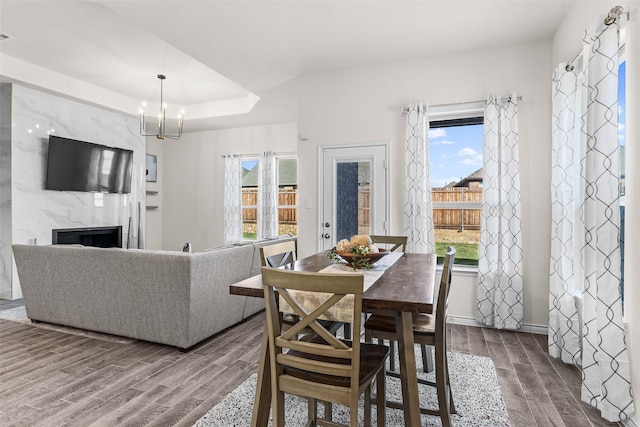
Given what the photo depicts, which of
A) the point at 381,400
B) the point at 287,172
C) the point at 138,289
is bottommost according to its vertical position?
the point at 381,400

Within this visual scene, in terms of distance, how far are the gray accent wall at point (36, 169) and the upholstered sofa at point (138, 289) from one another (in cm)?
144

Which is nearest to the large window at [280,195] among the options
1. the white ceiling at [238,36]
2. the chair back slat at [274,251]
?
the white ceiling at [238,36]

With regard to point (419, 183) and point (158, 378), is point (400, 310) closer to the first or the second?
point (158, 378)

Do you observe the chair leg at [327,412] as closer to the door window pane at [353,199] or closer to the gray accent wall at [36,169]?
the door window pane at [353,199]

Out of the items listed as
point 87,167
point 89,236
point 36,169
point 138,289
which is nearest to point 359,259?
point 138,289

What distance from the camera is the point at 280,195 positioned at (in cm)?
672

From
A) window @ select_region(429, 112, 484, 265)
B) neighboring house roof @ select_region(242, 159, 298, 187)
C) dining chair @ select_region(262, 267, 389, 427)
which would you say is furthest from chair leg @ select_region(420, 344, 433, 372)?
neighboring house roof @ select_region(242, 159, 298, 187)

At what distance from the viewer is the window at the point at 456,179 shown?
13.8 ft

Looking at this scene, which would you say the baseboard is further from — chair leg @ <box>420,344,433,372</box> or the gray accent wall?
the gray accent wall

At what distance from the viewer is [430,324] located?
201cm

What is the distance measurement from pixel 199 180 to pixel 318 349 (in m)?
6.28

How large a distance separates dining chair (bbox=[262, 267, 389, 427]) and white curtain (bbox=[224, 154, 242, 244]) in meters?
5.27

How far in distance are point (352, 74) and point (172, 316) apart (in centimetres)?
312

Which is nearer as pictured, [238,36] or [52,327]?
[238,36]
